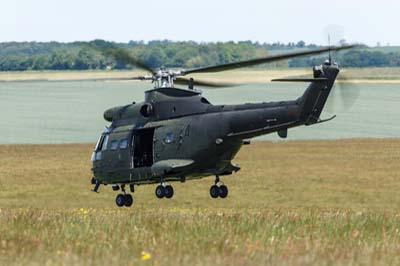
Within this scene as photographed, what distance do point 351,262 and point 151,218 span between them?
5460 millimetres

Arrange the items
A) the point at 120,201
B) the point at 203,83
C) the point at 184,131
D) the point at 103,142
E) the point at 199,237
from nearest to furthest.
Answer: the point at 199,237 < the point at 184,131 < the point at 203,83 < the point at 103,142 < the point at 120,201

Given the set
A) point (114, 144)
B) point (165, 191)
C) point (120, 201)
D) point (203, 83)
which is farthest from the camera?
point (120, 201)

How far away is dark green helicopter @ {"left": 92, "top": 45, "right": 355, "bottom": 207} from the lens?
29.2m

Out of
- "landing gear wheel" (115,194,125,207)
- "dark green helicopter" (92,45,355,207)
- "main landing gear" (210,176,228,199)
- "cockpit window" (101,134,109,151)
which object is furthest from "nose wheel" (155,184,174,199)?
"landing gear wheel" (115,194,125,207)

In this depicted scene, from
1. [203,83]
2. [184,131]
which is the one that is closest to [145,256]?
[184,131]

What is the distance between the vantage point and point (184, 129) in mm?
32406

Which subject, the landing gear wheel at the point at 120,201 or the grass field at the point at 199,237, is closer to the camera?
the grass field at the point at 199,237

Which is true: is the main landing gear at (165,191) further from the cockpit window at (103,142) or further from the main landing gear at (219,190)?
the cockpit window at (103,142)

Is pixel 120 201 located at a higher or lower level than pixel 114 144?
Answer: lower

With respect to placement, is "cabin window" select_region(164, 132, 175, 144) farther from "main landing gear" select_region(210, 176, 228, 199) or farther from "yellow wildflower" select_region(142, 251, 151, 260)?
"yellow wildflower" select_region(142, 251, 151, 260)

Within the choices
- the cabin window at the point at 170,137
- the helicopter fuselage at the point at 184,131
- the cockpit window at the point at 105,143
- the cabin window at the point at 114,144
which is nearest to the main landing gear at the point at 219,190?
the helicopter fuselage at the point at 184,131

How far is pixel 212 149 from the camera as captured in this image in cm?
3173

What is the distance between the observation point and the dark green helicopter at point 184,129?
96.0ft

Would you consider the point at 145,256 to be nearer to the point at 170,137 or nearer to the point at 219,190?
the point at 219,190
